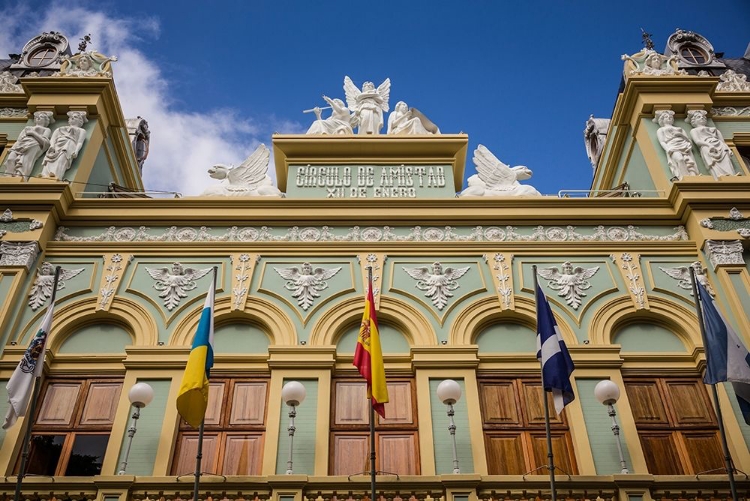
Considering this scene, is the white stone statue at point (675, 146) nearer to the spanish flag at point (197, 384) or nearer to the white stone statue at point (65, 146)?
the spanish flag at point (197, 384)

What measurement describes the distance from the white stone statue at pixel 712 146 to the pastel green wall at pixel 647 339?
4.60 m

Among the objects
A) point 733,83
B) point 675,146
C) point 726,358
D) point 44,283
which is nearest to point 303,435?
point 44,283

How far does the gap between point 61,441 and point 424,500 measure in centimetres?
706

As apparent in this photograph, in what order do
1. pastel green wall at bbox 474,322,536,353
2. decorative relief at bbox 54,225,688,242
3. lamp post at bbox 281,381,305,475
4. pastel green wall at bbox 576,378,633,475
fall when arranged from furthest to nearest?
decorative relief at bbox 54,225,688,242 → pastel green wall at bbox 474,322,536,353 → pastel green wall at bbox 576,378,633,475 → lamp post at bbox 281,381,305,475

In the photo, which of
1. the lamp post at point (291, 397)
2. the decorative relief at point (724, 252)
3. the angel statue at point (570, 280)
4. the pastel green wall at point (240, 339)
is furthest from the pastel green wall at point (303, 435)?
the decorative relief at point (724, 252)

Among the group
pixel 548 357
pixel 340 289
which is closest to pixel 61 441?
pixel 340 289

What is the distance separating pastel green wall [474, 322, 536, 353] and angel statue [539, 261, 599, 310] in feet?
3.73

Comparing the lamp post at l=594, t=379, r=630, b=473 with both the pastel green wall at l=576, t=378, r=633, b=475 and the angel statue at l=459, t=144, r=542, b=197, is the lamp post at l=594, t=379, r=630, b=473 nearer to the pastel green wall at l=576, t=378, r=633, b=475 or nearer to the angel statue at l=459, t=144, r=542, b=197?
the pastel green wall at l=576, t=378, r=633, b=475

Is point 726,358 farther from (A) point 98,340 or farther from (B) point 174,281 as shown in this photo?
(A) point 98,340

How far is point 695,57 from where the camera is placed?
89.7ft

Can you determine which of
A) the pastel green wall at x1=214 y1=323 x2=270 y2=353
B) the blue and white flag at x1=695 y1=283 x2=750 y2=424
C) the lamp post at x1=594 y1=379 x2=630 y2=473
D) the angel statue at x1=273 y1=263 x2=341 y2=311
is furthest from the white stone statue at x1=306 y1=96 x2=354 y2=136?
the blue and white flag at x1=695 y1=283 x2=750 y2=424

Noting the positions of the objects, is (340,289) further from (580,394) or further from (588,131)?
(588,131)

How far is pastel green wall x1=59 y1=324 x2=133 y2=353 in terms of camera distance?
18312 mm

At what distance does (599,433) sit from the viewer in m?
16.8
